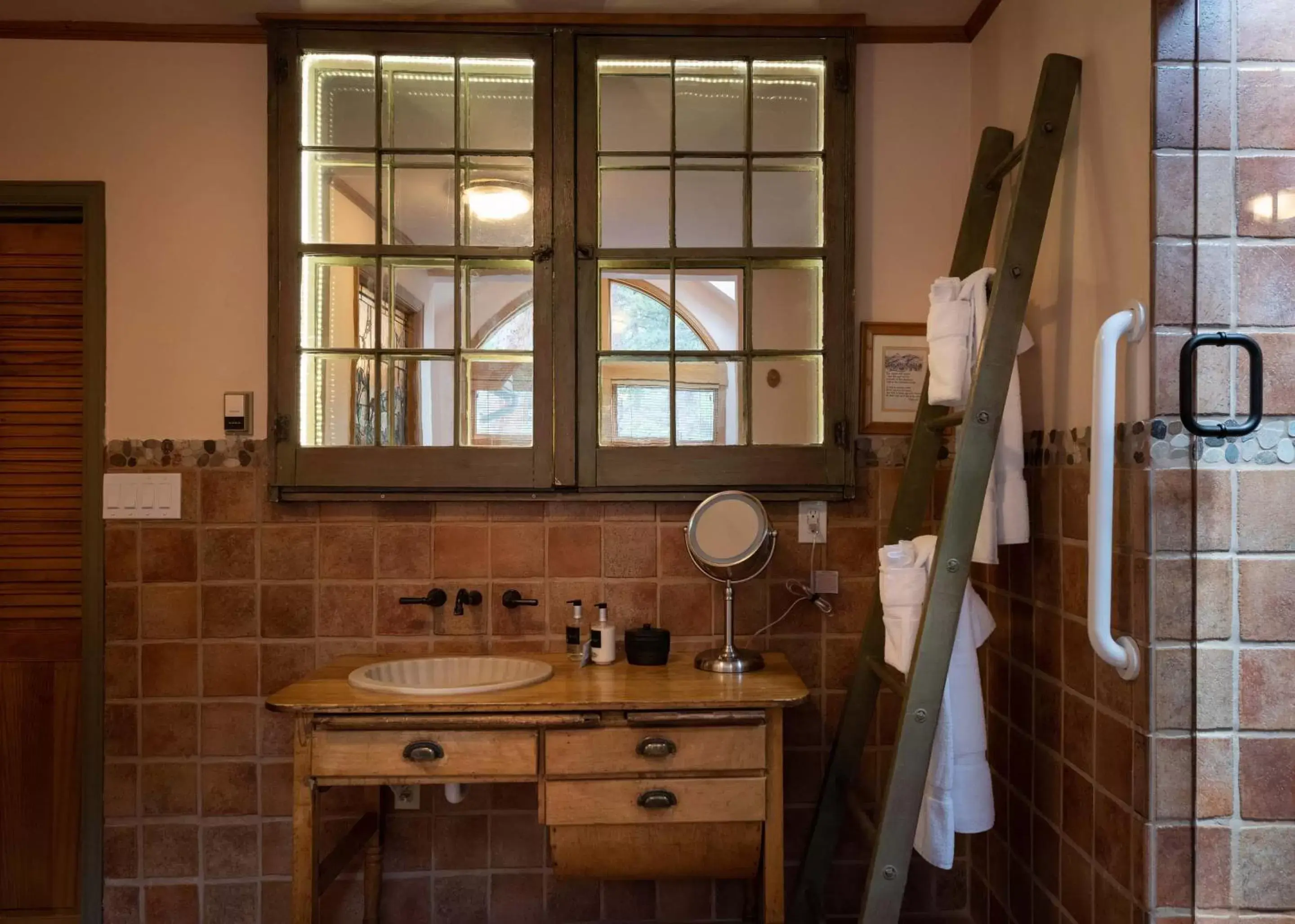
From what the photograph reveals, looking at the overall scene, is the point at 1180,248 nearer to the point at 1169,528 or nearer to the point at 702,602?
the point at 1169,528

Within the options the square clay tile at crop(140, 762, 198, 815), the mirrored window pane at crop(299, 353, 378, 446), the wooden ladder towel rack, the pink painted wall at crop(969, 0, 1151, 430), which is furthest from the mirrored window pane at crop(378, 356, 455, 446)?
the pink painted wall at crop(969, 0, 1151, 430)

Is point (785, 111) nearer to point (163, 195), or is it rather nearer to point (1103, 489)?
point (1103, 489)

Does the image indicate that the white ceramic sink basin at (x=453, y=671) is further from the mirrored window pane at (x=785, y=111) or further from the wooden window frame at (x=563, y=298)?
the mirrored window pane at (x=785, y=111)

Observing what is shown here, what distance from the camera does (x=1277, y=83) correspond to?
143 cm

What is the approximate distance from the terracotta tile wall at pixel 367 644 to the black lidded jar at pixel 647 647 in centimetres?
17

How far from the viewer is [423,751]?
1.79 meters

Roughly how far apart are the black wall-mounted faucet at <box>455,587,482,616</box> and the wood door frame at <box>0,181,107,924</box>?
3.24 ft

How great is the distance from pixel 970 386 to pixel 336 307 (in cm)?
167

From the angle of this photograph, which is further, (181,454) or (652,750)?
(181,454)

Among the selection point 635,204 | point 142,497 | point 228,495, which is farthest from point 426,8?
point 142,497

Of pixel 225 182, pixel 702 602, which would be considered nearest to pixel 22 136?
pixel 225 182

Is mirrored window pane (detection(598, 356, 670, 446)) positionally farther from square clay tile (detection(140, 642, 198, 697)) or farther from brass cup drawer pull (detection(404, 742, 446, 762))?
square clay tile (detection(140, 642, 198, 697))

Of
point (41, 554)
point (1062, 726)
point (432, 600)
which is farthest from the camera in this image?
point (41, 554)

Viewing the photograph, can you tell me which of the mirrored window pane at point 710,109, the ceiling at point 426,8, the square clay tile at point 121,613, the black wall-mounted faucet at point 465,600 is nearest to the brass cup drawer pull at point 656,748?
the black wall-mounted faucet at point 465,600
